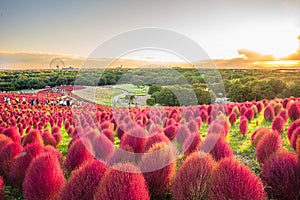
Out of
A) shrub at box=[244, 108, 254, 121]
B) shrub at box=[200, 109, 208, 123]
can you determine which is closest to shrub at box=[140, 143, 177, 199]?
shrub at box=[244, 108, 254, 121]

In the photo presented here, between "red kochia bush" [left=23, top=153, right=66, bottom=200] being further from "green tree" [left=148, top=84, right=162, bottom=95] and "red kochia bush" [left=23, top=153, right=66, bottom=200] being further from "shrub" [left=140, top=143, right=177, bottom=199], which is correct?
"green tree" [left=148, top=84, right=162, bottom=95]

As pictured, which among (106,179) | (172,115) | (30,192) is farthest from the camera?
(172,115)

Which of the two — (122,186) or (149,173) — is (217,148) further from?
(122,186)

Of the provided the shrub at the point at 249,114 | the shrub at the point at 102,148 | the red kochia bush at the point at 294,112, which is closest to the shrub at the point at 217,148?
the shrub at the point at 102,148

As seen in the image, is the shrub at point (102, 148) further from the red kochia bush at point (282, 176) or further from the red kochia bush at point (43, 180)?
the red kochia bush at point (282, 176)

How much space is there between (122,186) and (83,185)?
723 mm

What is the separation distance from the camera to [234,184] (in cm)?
275

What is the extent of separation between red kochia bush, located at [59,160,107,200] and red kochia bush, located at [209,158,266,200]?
4.30ft

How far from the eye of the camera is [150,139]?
5.09 meters

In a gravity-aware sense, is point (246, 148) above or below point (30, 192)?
below

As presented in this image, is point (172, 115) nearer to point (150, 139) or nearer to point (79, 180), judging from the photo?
point (150, 139)

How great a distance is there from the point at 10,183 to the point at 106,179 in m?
2.89

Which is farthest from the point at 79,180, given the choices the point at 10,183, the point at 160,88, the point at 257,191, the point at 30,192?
the point at 160,88

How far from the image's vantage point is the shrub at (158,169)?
12.4 ft
